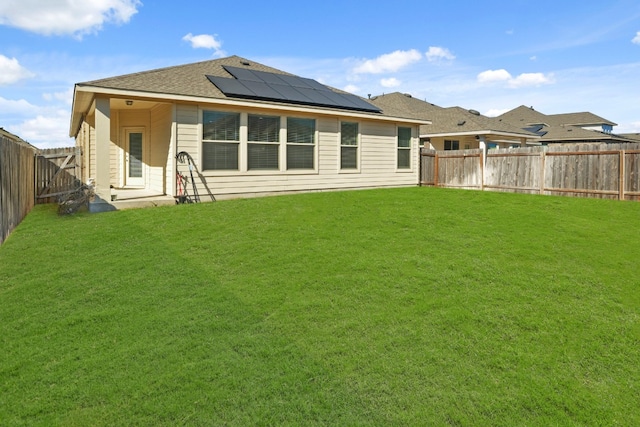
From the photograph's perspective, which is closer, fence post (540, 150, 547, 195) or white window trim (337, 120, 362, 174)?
white window trim (337, 120, 362, 174)

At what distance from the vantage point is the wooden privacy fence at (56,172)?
1323cm

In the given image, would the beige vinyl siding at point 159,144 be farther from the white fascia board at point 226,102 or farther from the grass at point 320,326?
the grass at point 320,326

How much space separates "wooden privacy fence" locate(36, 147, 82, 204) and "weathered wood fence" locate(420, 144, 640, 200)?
44.2 feet

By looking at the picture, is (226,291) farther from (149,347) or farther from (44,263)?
(44,263)

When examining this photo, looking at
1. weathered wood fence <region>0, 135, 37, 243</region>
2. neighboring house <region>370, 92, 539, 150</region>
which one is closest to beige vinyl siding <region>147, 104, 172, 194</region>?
weathered wood fence <region>0, 135, 37, 243</region>

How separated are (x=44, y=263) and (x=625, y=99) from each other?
2626 centimetres

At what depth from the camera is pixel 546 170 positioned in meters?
13.8

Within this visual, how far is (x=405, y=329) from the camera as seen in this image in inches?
157

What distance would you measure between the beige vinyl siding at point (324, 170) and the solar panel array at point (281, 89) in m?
0.58

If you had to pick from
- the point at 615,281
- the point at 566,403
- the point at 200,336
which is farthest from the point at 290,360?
the point at 615,281

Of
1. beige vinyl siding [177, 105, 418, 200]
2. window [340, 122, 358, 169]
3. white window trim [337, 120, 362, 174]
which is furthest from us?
window [340, 122, 358, 169]

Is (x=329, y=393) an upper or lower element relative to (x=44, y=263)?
lower

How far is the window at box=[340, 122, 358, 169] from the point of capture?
45.3 feet

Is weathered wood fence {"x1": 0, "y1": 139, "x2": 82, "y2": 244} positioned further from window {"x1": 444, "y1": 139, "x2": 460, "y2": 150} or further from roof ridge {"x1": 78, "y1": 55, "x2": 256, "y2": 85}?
window {"x1": 444, "y1": 139, "x2": 460, "y2": 150}
